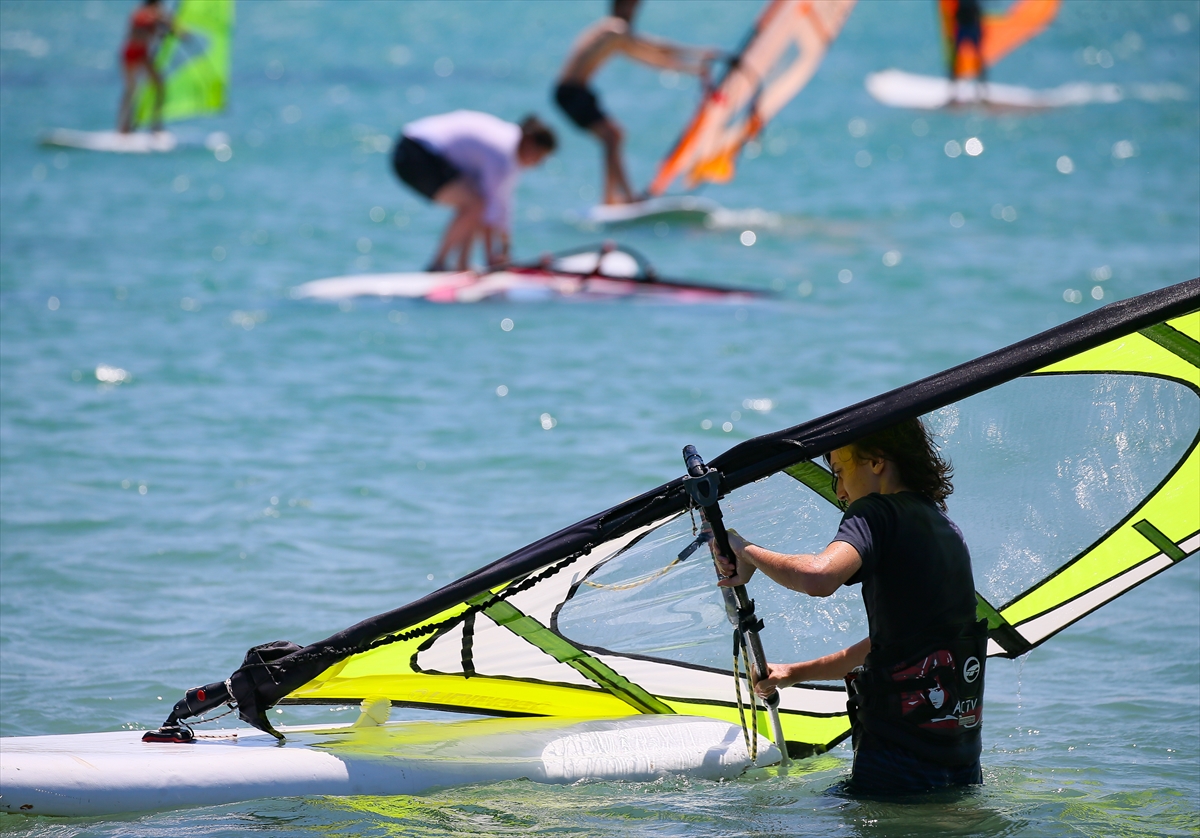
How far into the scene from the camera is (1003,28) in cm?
1895

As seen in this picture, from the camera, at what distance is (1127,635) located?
494 centimetres

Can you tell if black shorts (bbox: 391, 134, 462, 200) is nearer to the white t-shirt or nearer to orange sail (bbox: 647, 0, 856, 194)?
the white t-shirt

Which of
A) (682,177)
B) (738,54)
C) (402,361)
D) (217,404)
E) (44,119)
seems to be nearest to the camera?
(217,404)

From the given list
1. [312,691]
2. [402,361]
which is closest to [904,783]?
[312,691]

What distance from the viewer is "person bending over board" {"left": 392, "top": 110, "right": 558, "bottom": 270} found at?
9422 mm

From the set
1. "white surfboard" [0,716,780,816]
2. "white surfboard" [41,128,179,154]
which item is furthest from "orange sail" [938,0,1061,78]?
"white surfboard" [0,716,780,816]

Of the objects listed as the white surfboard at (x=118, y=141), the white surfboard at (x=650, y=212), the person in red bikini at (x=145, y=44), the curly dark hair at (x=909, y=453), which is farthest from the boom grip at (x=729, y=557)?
the white surfboard at (x=118, y=141)

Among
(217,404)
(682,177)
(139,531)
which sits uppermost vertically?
(682,177)

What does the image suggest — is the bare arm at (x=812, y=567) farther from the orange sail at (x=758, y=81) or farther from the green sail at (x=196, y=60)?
the green sail at (x=196, y=60)

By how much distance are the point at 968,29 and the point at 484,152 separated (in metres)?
11.4

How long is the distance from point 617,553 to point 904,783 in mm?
799

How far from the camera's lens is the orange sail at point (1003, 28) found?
61.7 feet

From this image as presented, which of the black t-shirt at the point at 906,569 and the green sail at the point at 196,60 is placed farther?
the green sail at the point at 196,60

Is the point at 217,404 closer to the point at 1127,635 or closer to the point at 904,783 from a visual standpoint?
the point at 1127,635
